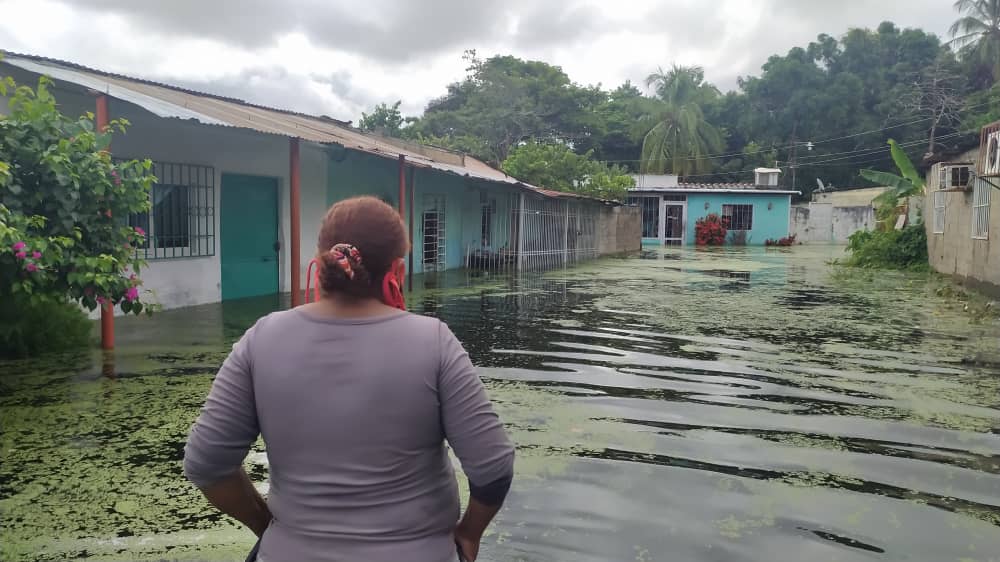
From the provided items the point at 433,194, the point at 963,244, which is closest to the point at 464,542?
the point at 433,194

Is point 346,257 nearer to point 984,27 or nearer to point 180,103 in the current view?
point 180,103

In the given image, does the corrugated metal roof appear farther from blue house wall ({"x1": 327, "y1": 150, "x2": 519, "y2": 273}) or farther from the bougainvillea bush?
blue house wall ({"x1": 327, "y1": 150, "x2": 519, "y2": 273})

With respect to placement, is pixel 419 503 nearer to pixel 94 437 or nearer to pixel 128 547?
pixel 128 547

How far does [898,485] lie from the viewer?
3838 mm

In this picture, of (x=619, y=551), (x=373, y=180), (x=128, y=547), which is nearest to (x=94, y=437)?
(x=128, y=547)

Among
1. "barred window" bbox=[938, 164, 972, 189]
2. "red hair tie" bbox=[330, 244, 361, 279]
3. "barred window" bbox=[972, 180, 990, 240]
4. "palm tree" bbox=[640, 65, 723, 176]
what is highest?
"palm tree" bbox=[640, 65, 723, 176]

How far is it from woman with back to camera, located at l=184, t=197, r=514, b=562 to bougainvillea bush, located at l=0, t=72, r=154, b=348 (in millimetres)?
4007

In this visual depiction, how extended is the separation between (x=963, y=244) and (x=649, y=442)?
1283 cm

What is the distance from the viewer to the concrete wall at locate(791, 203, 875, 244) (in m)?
36.3

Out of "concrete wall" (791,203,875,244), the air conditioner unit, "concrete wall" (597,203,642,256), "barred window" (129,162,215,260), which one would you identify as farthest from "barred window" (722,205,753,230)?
"barred window" (129,162,215,260)

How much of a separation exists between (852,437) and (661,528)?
6.30ft

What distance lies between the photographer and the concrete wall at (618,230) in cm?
2509

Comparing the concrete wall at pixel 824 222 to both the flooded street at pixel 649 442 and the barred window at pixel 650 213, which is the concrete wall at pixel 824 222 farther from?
the flooded street at pixel 649 442

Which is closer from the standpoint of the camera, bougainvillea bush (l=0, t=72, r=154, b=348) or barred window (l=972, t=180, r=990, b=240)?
bougainvillea bush (l=0, t=72, r=154, b=348)
